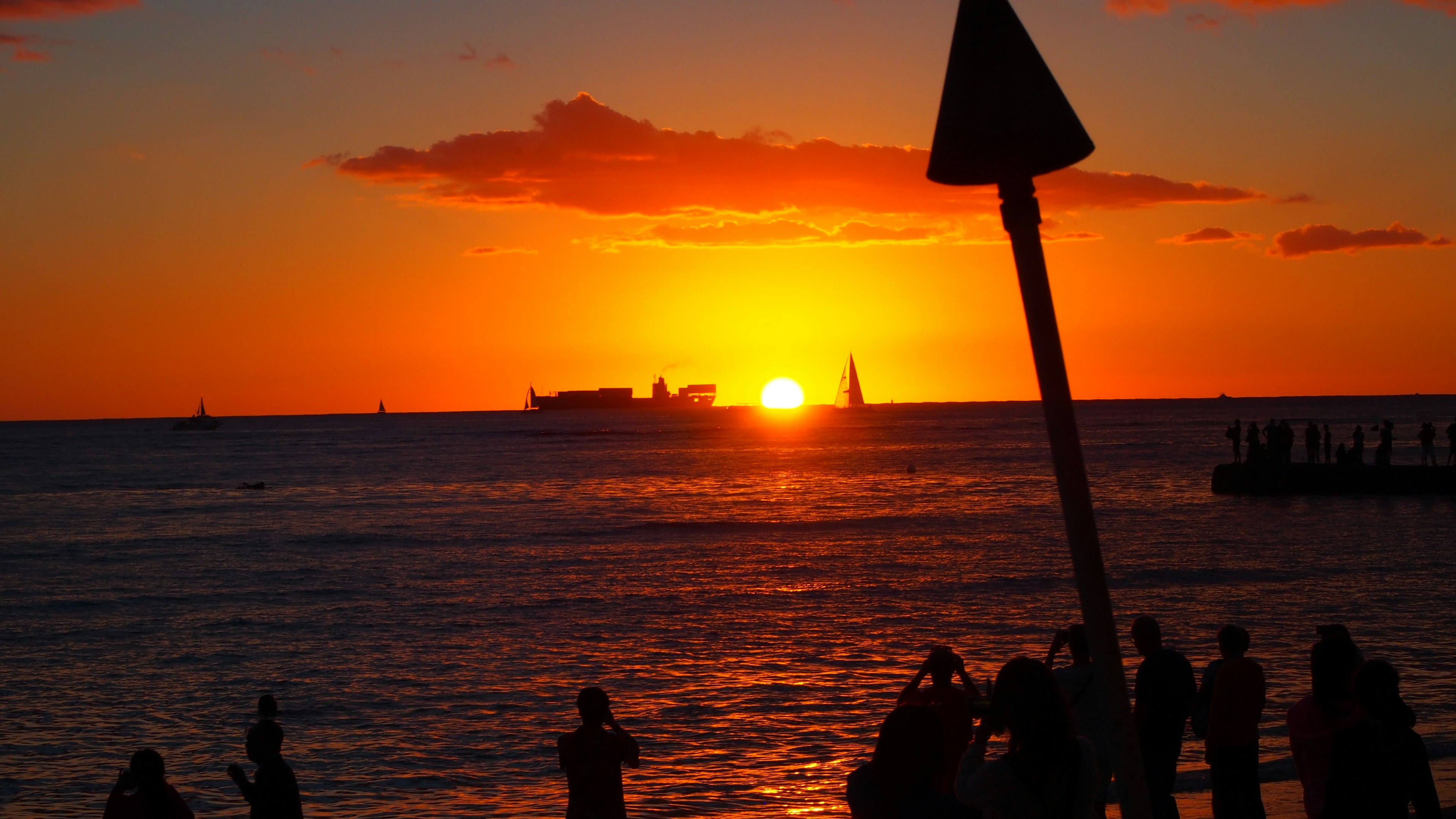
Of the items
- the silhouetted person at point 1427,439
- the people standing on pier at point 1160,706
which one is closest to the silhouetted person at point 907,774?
the people standing on pier at point 1160,706

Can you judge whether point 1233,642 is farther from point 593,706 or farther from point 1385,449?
point 1385,449

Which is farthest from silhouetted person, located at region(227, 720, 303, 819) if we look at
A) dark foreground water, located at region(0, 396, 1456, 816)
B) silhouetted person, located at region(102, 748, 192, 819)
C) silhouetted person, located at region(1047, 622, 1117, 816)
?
silhouetted person, located at region(1047, 622, 1117, 816)

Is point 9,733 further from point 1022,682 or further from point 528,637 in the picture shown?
point 1022,682

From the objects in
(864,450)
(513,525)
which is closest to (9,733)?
(513,525)

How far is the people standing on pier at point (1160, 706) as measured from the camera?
6.87m

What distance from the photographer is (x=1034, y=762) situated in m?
3.51

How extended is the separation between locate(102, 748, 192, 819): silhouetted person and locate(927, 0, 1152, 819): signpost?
18.9 ft

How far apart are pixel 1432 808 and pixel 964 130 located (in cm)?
390

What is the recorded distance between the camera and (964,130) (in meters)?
2.69

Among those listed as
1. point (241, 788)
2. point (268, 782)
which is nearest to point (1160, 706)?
point (268, 782)

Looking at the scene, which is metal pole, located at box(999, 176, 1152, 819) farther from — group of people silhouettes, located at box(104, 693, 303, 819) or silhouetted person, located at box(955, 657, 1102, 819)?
group of people silhouettes, located at box(104, 693, 303, 819)

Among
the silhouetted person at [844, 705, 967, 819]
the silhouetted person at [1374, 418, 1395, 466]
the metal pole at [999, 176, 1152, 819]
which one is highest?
the metal pole at [999, 176, 1152, 819]

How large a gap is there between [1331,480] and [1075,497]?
149 ft

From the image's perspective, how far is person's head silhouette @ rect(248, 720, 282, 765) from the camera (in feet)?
22.3
